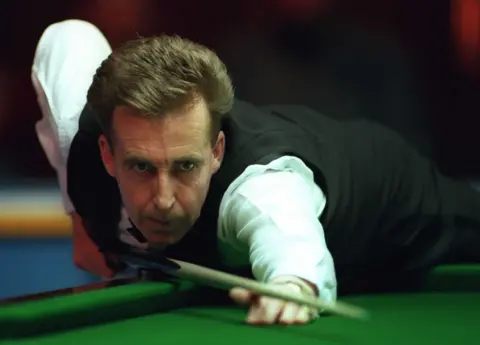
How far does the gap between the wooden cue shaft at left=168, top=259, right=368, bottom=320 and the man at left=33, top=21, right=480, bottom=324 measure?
1.1 inches

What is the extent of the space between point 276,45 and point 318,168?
188 cm

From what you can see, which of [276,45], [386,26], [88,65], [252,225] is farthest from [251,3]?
[252,225]

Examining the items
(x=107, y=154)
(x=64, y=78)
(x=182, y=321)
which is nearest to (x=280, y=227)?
(x=182, y=321)

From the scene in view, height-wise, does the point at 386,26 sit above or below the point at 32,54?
above

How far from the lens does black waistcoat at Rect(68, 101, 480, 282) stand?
2230 millimetres

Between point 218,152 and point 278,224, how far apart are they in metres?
0.45

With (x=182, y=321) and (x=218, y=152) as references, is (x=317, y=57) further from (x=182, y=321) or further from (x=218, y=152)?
(x=182, y=321)

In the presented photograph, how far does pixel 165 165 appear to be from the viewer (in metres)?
2.12

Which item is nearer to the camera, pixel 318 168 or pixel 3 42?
pixel 318 168

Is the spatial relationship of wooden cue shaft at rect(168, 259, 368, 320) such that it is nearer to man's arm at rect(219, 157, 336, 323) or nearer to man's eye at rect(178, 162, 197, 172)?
man's arm at rect(219, 157, 336, 323)

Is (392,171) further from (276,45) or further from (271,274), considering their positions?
(276,45)

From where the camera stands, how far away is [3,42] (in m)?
4.12

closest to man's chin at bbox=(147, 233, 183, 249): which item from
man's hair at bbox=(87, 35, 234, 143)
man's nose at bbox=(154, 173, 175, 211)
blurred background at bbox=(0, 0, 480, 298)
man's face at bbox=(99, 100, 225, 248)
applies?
man's face at bbox=(99, 100, 225, 248)

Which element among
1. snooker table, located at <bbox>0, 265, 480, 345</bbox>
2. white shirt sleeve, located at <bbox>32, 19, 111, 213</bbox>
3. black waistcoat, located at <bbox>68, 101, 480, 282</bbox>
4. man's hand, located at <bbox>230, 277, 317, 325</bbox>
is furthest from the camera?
white shirt sleeve, located at <bbox>32, 19, 111, 213</bbox>
